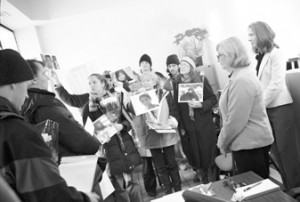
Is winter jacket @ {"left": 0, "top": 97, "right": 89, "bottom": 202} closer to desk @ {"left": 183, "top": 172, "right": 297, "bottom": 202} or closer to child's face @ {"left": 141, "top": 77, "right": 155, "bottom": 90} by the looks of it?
desk @ {"left": 183, "top": 172, "right": 297, "bottom": 202}

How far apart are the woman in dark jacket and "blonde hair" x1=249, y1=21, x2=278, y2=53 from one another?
180 cm

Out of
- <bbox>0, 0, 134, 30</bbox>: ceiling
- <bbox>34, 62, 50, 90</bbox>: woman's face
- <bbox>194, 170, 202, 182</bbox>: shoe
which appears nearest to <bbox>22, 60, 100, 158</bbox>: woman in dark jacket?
<bbox>34, 62, 50, 90</bbox>: woman's face

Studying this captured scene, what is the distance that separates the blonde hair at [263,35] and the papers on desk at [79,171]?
6.23 ft

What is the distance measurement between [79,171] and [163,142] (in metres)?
1.83

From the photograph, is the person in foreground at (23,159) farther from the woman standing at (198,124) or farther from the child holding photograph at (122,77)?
the child holding photograph at (122,77)

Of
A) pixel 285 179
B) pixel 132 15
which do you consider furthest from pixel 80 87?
pixel 132 15

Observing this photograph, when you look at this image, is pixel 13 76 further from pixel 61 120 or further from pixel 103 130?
pixel 103 130

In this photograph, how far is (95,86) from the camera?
268 cm

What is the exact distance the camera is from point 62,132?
60.0 inches

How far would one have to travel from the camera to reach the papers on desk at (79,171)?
1362 mm

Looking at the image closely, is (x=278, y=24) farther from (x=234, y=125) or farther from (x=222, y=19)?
(x=234, y=125)

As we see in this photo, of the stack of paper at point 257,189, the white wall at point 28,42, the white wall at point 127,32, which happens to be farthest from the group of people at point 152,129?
the white wall at point 28,42

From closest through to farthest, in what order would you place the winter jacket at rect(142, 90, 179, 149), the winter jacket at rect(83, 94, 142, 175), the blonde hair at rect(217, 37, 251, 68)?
the blonde hair at rect(217, 37, 251, 68) < the winter jacket at rect(83, 94, 142, 175) < the winter jacket at rect(142, 90, 179, 149)

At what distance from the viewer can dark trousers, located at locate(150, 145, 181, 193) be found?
321cm
